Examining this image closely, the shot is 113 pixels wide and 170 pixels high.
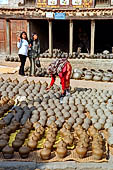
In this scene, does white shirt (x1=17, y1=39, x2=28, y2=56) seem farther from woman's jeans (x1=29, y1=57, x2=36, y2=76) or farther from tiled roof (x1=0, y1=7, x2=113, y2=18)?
tiled roof (x1=0, y1=7, x2=113, y2=18)

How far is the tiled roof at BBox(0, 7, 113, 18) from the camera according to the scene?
14648mm

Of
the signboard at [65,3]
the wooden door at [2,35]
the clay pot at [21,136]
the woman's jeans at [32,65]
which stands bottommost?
the clay pot at [21,136]

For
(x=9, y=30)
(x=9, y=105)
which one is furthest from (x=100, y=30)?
(x=9, y=105)

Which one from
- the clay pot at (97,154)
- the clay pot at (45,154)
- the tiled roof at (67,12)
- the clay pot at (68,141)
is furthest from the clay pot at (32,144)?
the tiled roof at (67,12)

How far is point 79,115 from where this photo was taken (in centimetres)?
618

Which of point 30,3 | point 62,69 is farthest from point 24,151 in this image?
point 30,3

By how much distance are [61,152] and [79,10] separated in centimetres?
1181

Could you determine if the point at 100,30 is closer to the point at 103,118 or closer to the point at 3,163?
the point at 103,118

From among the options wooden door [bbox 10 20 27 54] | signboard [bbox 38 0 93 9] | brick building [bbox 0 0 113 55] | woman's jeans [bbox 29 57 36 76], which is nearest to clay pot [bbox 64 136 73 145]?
woman's jeans [bbox 29 57 36 76]

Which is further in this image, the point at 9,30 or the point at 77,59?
the point at 9,30

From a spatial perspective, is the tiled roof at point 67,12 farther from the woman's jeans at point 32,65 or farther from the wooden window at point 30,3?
the woman's jeans at point 32,65

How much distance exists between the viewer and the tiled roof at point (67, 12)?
1465cm

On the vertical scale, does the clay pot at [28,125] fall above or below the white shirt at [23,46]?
below

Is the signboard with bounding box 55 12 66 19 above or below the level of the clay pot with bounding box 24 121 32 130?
above
